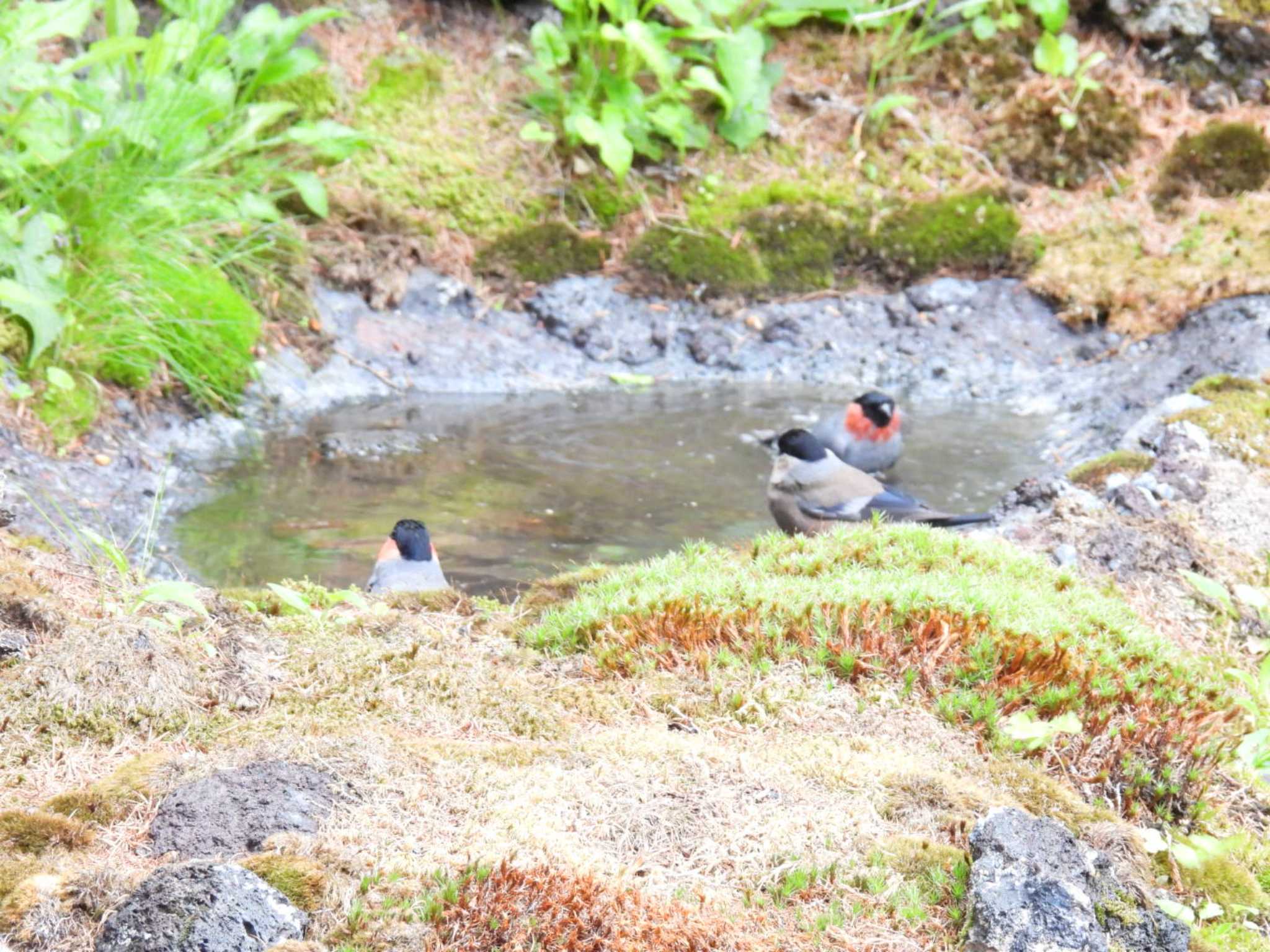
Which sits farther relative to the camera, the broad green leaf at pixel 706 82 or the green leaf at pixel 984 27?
the green leaf at pixel 984 27

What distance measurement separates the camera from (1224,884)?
3.41 meters

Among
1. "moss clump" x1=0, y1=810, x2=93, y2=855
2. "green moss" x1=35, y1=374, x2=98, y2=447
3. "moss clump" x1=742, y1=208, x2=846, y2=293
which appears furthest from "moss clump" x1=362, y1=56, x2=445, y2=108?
"moss clump" x1=0, y1=810, x2=93, y2=855

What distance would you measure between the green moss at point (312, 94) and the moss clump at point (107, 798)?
8588 mm

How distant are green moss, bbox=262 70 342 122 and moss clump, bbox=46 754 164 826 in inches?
338

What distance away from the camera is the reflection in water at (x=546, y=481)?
23.4 feet

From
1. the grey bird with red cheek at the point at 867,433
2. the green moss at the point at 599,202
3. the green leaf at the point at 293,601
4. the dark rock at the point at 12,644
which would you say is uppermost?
the dark rock at the point at 12,644

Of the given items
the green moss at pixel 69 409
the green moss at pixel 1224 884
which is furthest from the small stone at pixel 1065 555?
the green moss at pixel 69 409

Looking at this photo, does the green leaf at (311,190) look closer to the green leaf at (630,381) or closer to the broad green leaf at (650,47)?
the green leaf at (630,381)

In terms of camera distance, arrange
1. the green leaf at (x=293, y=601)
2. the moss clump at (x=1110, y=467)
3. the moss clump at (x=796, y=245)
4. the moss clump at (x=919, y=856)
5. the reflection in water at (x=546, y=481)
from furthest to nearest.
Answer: the moss clump at (x=796, y=245)
the reflection in water at (x=546, y=481)
the moss clump at (x=1110, y=467)
the green leaf at (x=293, y=601)
the moss clump at (x=919, y=856)

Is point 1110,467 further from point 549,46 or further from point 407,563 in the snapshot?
point 549,46

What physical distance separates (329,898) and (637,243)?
886 cm

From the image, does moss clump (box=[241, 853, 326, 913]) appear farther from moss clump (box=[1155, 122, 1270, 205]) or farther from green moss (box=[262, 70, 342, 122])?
moss clump (box=[1155, 122, 1270, 205])

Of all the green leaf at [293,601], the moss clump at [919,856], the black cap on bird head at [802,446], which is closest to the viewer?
the moss clump at [919,856]

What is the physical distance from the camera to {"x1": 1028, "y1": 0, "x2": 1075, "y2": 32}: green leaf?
1207 cm
